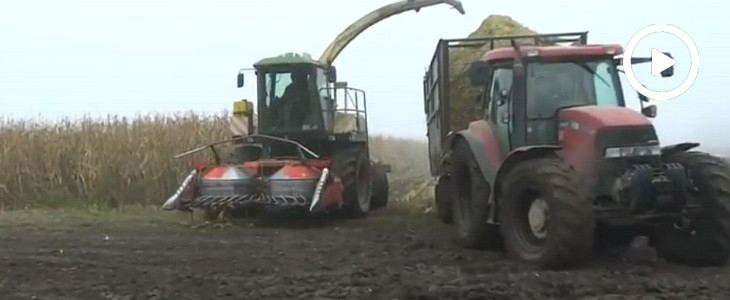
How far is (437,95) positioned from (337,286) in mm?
5614

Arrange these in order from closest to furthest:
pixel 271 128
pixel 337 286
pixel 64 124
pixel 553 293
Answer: pixel 553 293 → pixel 337 286 → pixel 271 128 → pixel 64 124

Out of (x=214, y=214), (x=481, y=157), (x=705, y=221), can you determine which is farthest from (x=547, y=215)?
(x=214, y=214)

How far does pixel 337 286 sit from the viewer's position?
790 cm

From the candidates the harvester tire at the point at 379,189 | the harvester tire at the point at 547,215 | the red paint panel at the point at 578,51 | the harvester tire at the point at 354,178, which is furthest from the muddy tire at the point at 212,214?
the red paint panel at the point at 578,51

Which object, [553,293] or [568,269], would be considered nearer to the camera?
[553,293]

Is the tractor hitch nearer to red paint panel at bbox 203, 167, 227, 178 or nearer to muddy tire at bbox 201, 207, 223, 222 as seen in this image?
red paint panel at bbox 203, 167, 227, 178

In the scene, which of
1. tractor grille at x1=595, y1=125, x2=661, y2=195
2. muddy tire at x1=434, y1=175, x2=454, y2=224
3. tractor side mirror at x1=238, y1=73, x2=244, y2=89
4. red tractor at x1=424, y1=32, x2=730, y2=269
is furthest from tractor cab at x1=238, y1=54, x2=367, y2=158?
tractor grille at x1=595, y1=125, x2=661, y2=195

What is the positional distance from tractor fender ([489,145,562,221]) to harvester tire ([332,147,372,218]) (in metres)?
5.44

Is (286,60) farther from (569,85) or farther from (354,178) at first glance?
(569,85)

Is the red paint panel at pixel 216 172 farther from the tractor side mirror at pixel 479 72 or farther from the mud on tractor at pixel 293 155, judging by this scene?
the tractor side mirror at pixel 479 72

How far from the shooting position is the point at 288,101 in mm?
15234

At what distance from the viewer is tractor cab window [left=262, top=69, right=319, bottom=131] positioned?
15.2 meters

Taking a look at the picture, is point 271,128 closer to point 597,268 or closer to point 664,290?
point 597,268

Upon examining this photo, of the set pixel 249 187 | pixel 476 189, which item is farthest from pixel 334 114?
pixel 476 189
